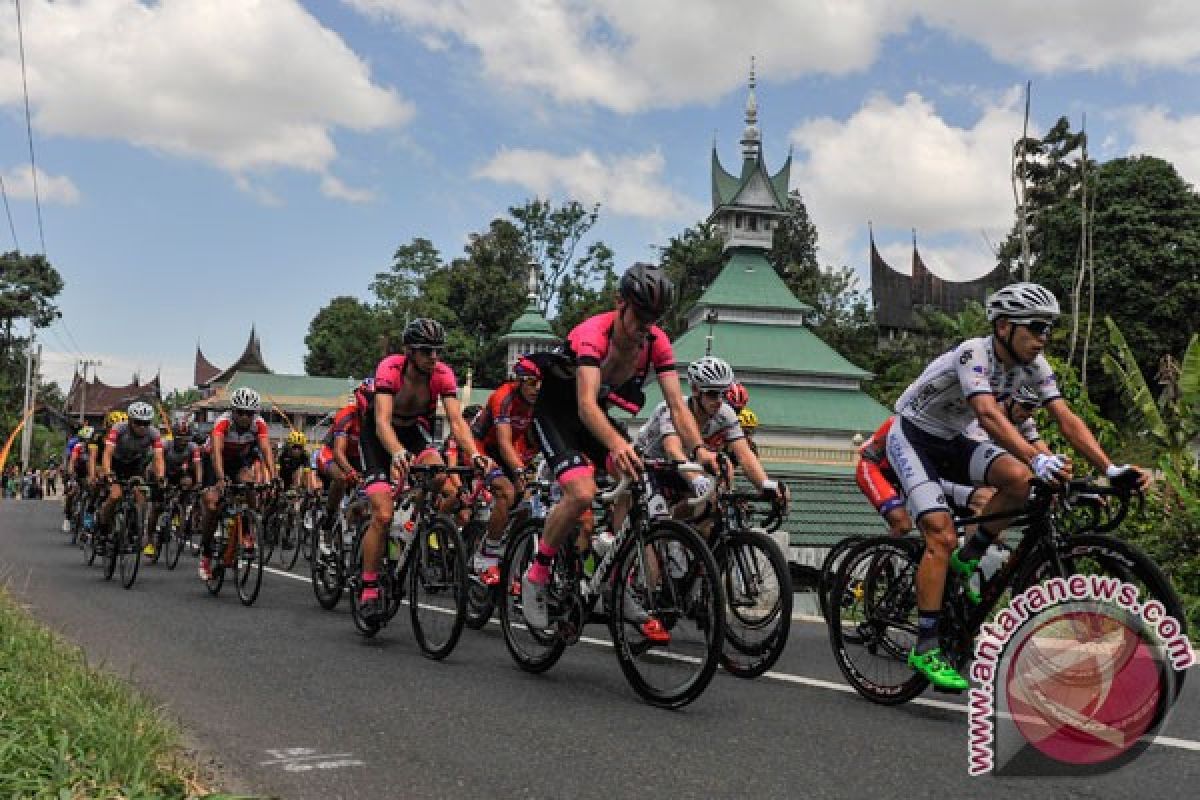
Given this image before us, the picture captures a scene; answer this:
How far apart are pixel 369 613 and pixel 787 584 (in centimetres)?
301

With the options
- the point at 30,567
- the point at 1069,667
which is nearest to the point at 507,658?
the point at 1069,667

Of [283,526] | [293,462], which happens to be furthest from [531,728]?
[293,462]

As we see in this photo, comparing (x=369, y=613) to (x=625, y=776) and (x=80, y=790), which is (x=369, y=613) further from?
(x=80, y=790)

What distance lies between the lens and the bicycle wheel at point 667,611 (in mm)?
5336

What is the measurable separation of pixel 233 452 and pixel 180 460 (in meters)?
2.77

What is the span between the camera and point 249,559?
10242 millimetres

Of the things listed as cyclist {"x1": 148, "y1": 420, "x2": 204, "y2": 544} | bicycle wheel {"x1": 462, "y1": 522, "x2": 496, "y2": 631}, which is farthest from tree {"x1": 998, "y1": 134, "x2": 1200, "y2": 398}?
bicycle wheel {"x1": 462, "y1": 522, "x2": 496, "y2": 631}

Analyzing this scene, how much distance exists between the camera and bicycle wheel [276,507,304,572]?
14297 mm

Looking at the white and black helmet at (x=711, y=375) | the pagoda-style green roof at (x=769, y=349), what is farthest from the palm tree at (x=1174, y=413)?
the pagoda-style green roof at (x=769, y=349)

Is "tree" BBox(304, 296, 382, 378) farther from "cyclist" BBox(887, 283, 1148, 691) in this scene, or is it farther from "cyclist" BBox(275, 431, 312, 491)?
"cyclist" BBox(887, 283, 1148, 691)

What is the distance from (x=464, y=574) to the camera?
22.0 ft

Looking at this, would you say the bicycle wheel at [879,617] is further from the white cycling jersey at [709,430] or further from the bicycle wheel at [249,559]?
the bicycle wheel at [249,559]

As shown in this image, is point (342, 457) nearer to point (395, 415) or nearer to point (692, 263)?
point (395, 415)

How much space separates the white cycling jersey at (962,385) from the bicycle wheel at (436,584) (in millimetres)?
2779
